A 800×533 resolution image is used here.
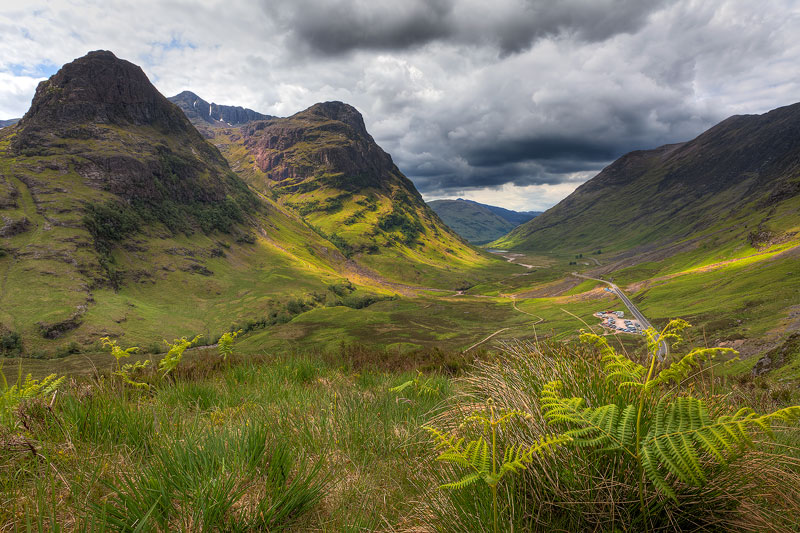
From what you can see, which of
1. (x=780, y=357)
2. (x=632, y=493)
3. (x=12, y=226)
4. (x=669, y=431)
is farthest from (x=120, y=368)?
(x=12, y=226)

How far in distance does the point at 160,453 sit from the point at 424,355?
9.78 m

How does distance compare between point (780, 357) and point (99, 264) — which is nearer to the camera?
point (780, 357)

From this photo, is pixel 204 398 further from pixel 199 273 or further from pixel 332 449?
pixel 199 273

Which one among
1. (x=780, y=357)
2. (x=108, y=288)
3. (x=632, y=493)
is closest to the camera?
(x=632, y=493)

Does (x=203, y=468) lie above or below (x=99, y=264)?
above

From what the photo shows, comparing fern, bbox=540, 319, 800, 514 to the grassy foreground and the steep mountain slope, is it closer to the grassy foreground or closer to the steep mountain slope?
the grassy foreground

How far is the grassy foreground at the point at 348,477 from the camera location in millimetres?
2152

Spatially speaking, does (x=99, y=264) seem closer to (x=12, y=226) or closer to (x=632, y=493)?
(x=12, y=226)

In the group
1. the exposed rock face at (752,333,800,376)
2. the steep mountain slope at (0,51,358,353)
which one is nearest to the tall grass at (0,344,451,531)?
the exposed rock face at (752,333,800,376)

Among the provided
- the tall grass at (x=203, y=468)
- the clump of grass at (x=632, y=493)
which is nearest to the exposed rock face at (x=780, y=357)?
the clump of grass at (x=632, y=493)

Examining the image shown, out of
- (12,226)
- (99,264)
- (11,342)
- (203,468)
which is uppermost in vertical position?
(12,226)

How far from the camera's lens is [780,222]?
159125mm

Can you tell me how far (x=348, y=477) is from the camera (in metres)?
3.10

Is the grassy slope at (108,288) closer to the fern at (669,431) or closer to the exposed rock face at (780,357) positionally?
the fern at (669,431)
